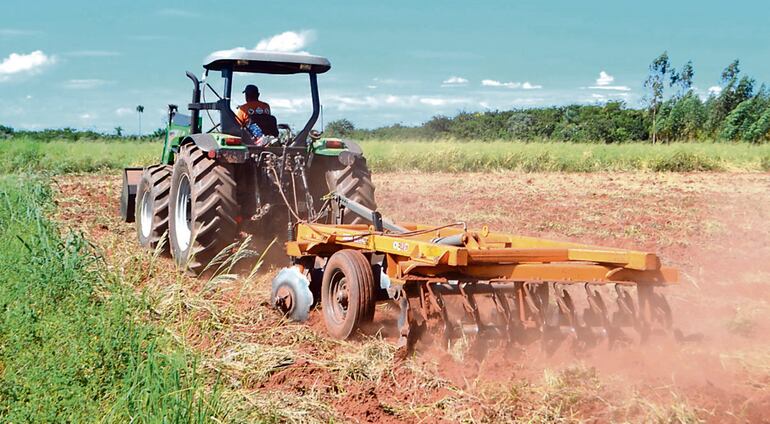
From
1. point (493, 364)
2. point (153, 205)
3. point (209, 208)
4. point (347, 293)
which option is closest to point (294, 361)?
point (347, 293)

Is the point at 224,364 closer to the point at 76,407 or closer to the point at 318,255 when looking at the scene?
the point at 76,407

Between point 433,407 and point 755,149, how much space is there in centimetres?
2201

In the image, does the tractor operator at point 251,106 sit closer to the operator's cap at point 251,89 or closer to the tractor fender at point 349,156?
the operator's cap at point 251,89

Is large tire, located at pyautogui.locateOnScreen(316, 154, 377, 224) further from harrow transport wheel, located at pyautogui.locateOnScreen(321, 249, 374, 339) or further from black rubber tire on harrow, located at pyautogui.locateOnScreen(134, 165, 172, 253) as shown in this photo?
black rubber tire on harrow, located at pyautogui.locateOnScreen(134, 165, 172, 253)

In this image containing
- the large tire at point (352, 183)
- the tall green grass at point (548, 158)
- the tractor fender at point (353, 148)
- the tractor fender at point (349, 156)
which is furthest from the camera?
the tall green grass at point (548, 158)

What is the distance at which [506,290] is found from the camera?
454 cm

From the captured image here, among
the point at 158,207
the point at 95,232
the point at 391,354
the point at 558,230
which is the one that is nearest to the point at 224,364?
the point at 391,354

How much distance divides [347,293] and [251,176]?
89.5 inches

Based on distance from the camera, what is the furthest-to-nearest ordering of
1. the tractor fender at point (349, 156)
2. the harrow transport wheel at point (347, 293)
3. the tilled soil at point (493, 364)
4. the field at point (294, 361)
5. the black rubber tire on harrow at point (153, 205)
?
the black rubber tire on harrow at point (153, 205)
the tractor fender at point (349, 156)
the harrow transport wheel at point (347, 293)
the tilled soil at point (493, 364)
the field at point (294, 361)

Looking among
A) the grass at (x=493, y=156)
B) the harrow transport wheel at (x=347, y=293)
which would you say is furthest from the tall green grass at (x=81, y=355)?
the grass at (x=493, y=156)

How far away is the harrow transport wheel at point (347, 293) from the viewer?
15.3ft

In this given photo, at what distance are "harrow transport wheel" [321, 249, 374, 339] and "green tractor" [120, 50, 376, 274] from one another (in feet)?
3.62

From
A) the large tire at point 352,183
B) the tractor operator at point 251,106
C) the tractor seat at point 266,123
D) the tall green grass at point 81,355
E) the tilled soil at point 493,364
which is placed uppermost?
the tractor operator at point 251,106

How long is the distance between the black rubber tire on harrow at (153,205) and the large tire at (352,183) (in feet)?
5.41
